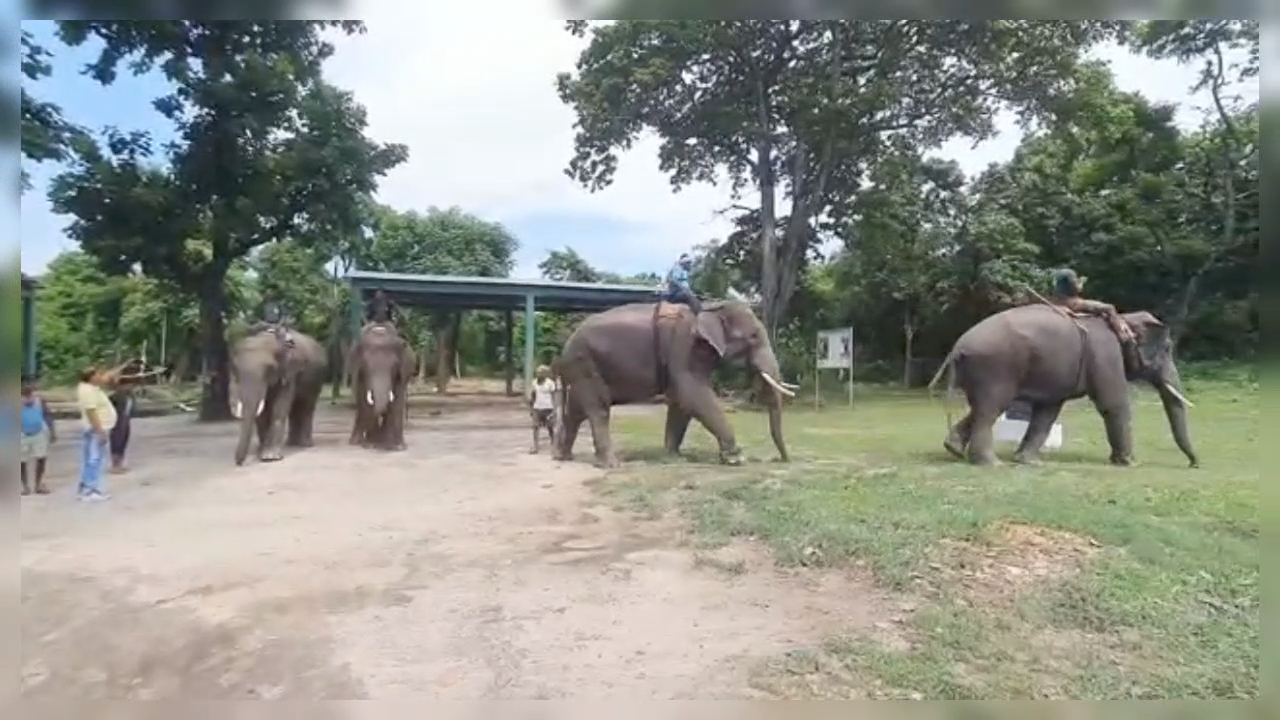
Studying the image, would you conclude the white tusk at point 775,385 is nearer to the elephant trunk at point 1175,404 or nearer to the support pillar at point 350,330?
the elephant trunk at point 1175,404

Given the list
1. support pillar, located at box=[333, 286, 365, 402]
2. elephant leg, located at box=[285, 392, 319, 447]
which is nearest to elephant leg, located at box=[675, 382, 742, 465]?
support pillar, located at box=[333, 286, 365, 402]

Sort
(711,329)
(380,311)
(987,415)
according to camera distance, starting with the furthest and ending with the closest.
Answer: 1. (380,311)
2. (711,329)
3. (987,415)

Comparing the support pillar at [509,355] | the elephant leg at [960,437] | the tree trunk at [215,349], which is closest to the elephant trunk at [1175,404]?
the elephant leg at [960,437]

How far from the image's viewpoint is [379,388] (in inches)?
383

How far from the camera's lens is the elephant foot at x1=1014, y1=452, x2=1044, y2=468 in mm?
8227

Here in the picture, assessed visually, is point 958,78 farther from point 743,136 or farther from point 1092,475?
point 1092,475

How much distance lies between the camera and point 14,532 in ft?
18.6

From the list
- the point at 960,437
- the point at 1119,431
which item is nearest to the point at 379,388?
the point at 960,437

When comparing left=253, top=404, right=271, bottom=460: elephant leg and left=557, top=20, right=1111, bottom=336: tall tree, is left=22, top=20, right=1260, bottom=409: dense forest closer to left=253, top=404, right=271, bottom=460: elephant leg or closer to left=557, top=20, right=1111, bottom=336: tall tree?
left=557, top=20, right=1111, bottom=336: tall tree

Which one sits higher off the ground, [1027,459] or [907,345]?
[907,345]

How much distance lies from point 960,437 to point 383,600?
219 inches

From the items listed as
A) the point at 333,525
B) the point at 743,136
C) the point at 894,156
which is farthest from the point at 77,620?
the point at 894,156

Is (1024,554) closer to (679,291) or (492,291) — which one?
(679,291)

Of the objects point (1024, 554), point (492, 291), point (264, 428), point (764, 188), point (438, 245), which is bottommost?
point (1024, 554)
